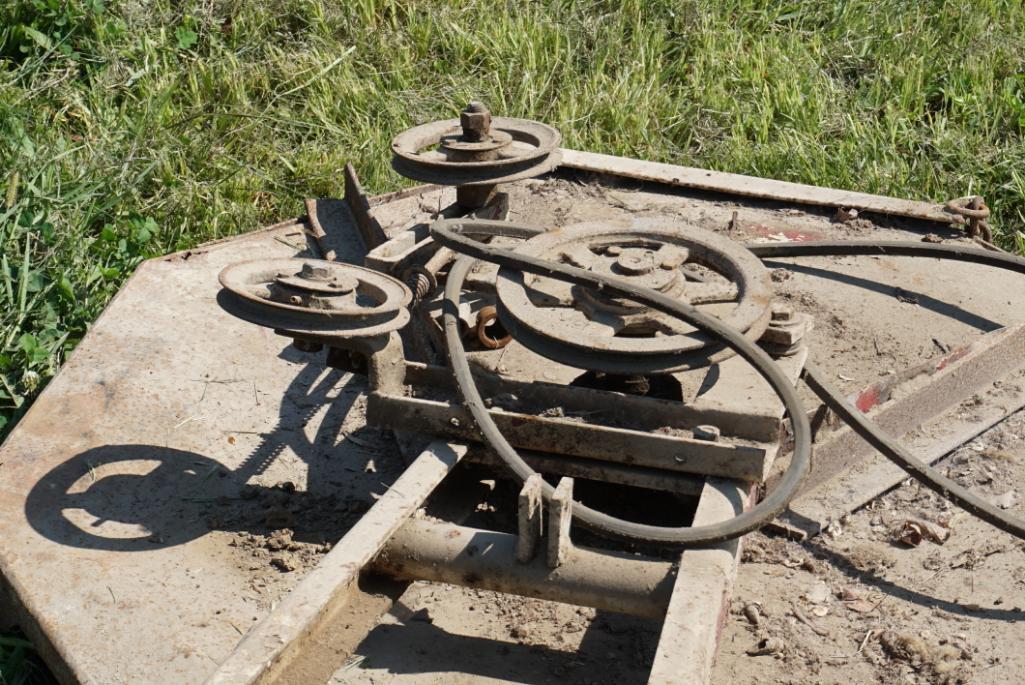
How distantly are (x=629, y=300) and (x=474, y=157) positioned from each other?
0.83 metres

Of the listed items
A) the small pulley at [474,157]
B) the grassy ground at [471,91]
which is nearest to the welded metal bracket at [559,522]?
the small pulley at [474,157]

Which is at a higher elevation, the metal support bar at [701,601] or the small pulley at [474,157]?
the small pulley at [474,157]

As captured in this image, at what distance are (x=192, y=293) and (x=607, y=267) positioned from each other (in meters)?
1.38

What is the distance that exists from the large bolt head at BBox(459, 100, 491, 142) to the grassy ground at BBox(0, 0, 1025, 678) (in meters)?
1.70

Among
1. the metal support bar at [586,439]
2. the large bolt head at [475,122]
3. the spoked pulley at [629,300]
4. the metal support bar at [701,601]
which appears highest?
the large bolt head at [475,122]

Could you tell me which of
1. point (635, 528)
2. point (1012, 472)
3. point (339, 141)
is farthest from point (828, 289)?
point (339, 141)

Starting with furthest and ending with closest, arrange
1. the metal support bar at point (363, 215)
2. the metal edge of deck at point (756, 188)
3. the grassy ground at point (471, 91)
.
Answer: the grassy ground at point (471, 91)
the metal edge of deck at point (756, 188)
the metal support bar at point (363, 215)

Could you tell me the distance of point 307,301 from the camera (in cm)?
265

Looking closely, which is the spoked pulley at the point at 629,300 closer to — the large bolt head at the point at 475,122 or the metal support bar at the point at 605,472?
the metal support bar at the point at 605,472

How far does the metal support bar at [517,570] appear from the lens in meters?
2.39

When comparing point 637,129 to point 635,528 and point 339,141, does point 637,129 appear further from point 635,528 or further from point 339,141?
point 635,528

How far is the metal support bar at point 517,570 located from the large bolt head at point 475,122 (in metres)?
1.32

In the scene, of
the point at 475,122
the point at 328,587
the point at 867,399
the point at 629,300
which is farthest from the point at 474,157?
the point at 328,587

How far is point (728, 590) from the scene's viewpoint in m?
2.41
